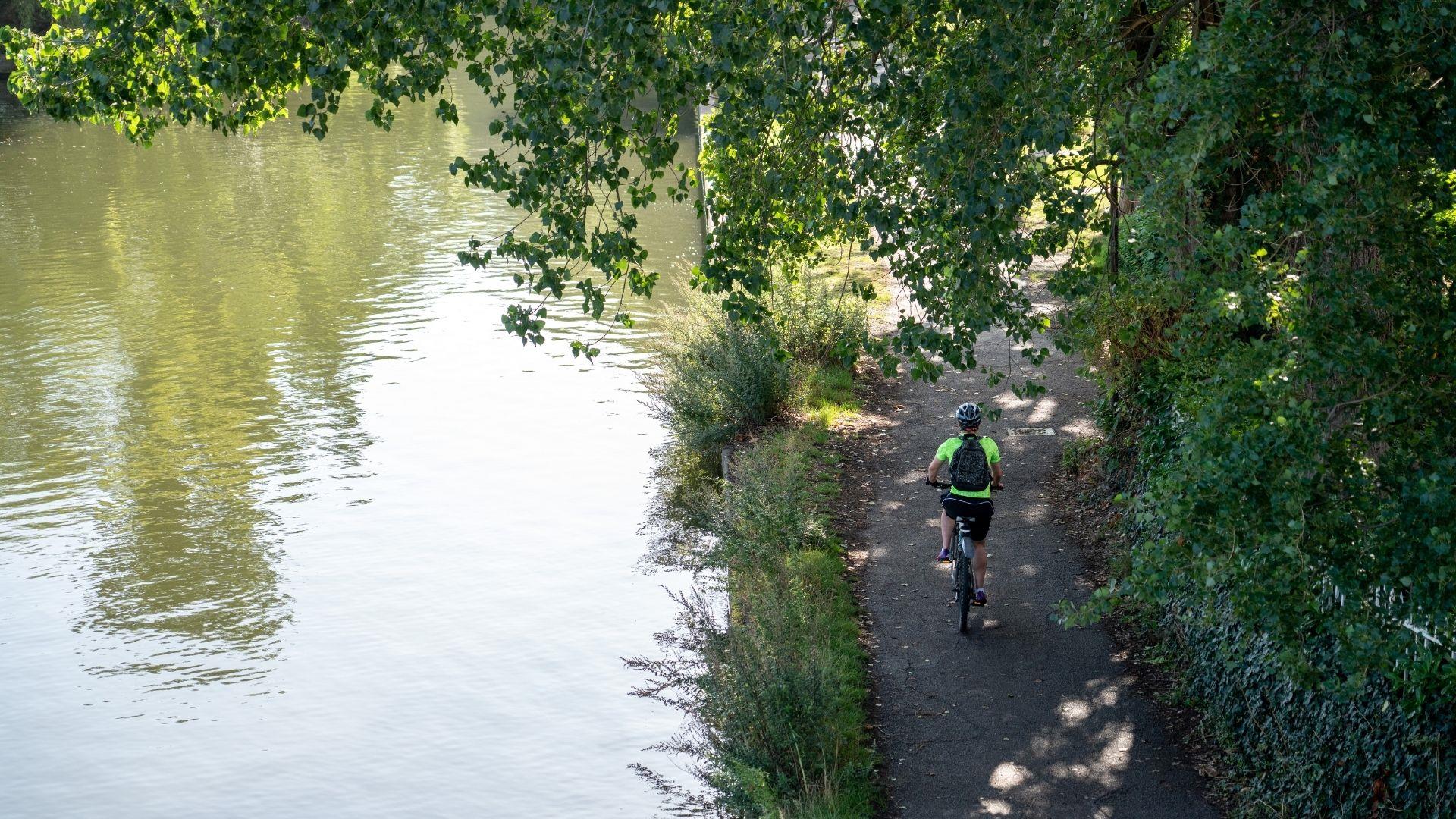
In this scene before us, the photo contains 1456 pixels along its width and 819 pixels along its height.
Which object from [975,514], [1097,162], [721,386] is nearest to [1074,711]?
[975,514]

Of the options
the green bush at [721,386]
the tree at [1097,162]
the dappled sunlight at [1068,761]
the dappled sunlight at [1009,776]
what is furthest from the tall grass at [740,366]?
the dappled sunlight at [1009,776]

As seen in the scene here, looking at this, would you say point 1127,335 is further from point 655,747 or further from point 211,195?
point 211,195

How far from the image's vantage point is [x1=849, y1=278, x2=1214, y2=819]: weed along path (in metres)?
8.23

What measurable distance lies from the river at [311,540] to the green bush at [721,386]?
3.64 feet

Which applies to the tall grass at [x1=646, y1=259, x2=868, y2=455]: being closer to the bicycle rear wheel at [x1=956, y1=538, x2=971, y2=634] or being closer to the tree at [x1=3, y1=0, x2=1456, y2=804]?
the bicycle rear wheel at [x1=956, y1=538, x2=971, y2=634]

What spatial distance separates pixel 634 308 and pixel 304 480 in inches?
351

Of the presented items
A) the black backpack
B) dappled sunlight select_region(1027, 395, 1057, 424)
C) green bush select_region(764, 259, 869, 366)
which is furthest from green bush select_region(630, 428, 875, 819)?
green bush select_region(764, 259, 869, 366)

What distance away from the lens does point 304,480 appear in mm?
17109

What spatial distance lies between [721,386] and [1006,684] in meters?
7.17

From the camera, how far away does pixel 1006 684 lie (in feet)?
31.6

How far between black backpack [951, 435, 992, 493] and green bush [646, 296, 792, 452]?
17.2 ft

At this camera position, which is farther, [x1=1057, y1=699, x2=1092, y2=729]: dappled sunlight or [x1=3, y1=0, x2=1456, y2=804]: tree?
[x1=1057, y1=699, x2=1092, y2=729]: dappled sunlight

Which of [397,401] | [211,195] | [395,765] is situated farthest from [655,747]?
[211,195]

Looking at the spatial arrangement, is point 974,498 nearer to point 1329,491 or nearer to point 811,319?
point 1329,491
